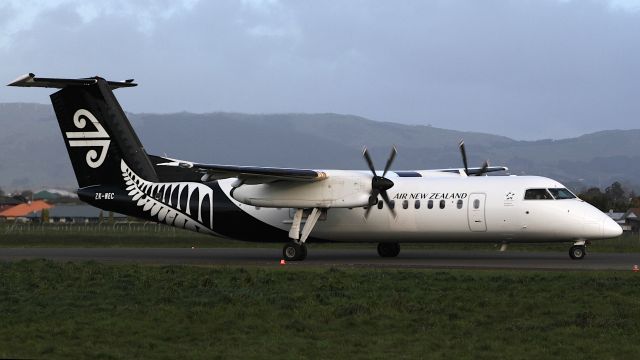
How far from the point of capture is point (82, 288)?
22.0 metres

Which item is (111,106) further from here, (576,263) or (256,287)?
(576,263)

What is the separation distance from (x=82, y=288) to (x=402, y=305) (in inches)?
306

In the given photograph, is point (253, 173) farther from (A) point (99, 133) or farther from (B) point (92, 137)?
(B) point (92, 137)

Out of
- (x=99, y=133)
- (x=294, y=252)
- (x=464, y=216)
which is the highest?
(x=99, y=133)

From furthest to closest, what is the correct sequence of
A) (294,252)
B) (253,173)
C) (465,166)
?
(465,166) < (294,252) < (253,173)

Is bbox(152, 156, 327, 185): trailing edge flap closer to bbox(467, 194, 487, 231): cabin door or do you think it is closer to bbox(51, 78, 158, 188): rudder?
bbox(51, 78, 158, 188): rudder

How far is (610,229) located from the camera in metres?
29.0

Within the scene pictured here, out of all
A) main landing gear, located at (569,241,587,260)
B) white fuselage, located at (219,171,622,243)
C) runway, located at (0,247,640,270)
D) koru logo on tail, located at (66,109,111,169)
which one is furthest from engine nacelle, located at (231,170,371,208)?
main landing gear, located at (569,241,587,260)

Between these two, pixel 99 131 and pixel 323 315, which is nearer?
pixel 323 315

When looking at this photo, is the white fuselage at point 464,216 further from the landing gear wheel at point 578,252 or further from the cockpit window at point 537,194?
the landing gear wheel at point 578,252

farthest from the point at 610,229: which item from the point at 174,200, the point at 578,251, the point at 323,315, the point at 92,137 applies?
the point at 92,137

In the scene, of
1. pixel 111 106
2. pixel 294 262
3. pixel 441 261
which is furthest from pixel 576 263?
pixel 111 106

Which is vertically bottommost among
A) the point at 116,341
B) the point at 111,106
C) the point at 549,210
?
the point at 116,341

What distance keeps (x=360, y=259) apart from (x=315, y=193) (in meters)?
2.94
